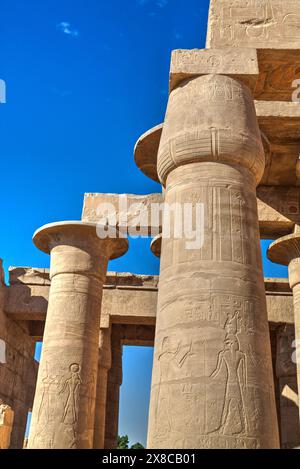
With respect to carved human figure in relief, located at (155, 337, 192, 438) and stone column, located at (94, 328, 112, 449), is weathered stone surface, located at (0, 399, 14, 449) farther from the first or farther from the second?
stone column, located at (94, 328, 112, 449)

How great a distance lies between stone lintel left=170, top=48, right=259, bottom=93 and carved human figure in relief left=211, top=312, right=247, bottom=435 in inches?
128

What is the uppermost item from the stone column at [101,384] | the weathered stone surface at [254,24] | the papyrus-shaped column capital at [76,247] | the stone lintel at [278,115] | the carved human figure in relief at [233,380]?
the weathered stone surface at [254,24]

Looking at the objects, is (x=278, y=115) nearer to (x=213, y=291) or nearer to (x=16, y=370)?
(x=213, y=291)

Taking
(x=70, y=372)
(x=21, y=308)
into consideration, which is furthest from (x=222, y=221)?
(x=21, y=308)

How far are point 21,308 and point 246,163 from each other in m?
9.92

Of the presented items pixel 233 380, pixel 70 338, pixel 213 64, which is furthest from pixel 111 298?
pixel 233 380

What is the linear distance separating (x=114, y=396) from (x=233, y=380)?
13872mm

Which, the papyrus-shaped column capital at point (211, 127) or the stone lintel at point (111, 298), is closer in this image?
the papyrus-shaped column capital at point (211, 127)

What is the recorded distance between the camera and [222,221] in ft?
17.7

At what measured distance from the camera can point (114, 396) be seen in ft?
57.7

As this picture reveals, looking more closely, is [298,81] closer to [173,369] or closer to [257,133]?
[257,133]

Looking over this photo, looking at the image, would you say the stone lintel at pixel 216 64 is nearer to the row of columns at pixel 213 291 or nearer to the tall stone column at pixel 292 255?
the row of columns at pixel 213 291

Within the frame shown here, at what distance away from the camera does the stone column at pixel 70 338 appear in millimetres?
9234

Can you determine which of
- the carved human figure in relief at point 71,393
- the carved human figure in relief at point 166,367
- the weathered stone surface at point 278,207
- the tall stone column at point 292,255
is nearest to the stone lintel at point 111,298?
the tall stone column at point 292,255
